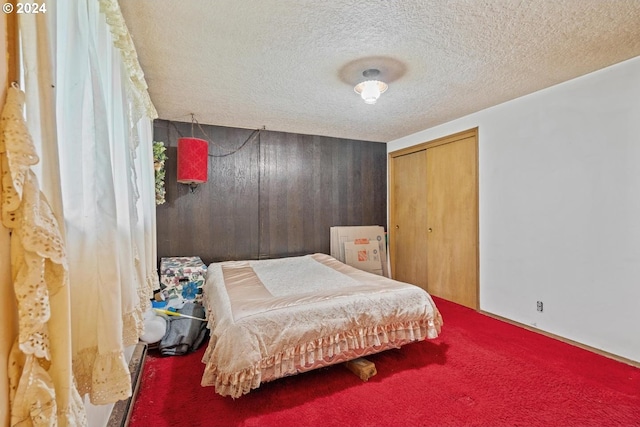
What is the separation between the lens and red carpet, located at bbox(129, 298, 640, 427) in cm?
162

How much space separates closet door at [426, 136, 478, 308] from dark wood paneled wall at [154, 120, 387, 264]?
1.04 meters

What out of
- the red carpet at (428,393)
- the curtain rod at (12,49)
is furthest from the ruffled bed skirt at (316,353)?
the curtain rod at (12,49)

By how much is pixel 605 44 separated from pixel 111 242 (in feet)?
10.2

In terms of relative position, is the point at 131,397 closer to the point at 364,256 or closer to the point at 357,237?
the point at 364,256

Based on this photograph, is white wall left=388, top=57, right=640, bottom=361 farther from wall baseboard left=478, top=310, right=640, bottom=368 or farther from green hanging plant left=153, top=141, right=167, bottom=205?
green hanging plant left=153, top=141, right=167, bottom=205

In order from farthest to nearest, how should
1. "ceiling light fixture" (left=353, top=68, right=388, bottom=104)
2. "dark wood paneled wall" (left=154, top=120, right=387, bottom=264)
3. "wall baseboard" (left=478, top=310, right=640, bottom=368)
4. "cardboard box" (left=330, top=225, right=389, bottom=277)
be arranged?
"cardboard box" (left=330, top=225, right=389, bottom=277) → "dark wood paneled wall" (left=154, top=120, right=387, bottom=264) → "ceiling light fixture" (left=353, top=68, right=388, bottom=104) → "wall baseboard" (left=478, top=310, right=640, bottom=368)

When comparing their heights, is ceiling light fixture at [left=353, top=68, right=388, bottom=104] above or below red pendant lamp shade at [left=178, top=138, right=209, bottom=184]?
above

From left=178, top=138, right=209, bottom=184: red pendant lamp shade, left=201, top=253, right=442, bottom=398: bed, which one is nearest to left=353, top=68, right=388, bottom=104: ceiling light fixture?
left=201, top=253, right=442, bottom=398: bed

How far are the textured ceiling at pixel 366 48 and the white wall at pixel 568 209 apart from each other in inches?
9.6

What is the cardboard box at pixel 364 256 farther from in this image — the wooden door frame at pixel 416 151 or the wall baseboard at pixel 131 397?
the wall baseboard at pixel 131 397

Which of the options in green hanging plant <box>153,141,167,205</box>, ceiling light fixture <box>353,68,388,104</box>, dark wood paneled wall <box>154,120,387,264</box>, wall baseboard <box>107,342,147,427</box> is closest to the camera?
wall baseboard <box>107,342,147,427</box>

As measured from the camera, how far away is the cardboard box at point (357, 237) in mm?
4359

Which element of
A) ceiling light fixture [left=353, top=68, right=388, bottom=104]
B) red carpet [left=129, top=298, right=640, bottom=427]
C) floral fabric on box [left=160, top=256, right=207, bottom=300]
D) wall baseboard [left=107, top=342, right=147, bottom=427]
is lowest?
red carpet [left=129, top=298, right=640, bottom=427]

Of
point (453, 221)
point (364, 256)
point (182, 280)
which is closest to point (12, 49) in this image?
point (182, 280)
